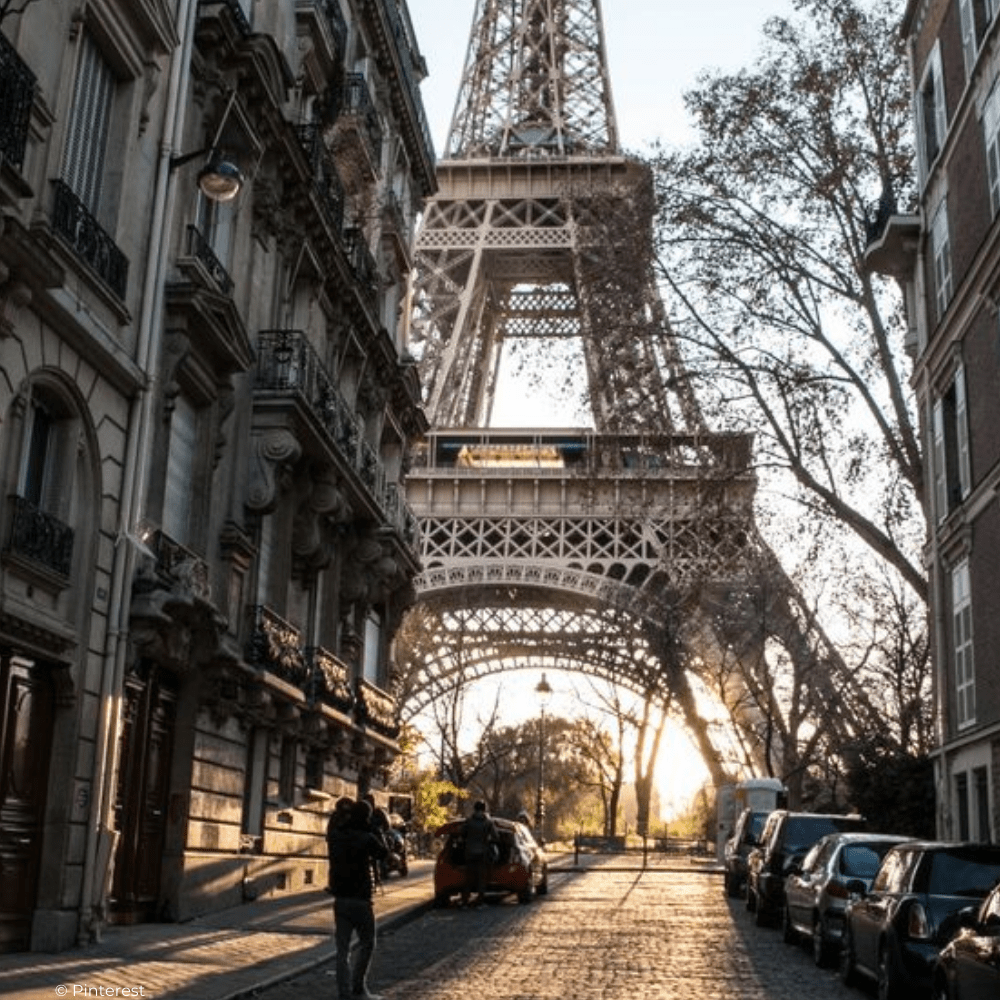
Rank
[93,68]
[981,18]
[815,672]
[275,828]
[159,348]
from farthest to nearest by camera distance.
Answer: [815,672] → [981,18] → [275,828] → [159,348] → [93,68]

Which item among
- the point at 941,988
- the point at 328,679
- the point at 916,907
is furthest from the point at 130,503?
the point at 328,679

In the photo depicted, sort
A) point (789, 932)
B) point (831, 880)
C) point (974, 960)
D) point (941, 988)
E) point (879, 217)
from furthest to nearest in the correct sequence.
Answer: point (879, 217)
point (789, 932)
point (831, 880)
point (941, 988)
point (974, 960)

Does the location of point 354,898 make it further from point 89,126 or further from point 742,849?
point 742,849

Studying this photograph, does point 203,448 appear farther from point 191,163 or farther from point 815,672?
point 815,672

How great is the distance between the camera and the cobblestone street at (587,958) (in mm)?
13641

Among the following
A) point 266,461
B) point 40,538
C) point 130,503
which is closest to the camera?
point 40,538

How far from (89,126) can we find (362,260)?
43.4 ft

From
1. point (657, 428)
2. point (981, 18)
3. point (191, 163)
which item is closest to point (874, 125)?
point (981, 18)

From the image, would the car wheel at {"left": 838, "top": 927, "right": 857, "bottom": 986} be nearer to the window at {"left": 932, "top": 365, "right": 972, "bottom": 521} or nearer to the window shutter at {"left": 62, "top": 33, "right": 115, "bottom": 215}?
the window shutter at {"left": 62, "top": 33, "right": 115, "bottom": 215}

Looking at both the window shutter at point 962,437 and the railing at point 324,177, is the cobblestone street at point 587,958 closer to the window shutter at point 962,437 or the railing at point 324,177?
the window shutter at point 962,437

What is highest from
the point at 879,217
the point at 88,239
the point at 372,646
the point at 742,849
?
the point at 879,217

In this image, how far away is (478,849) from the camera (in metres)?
24.4

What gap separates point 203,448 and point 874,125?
1302 cm

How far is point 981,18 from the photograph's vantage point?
24.8 meters
